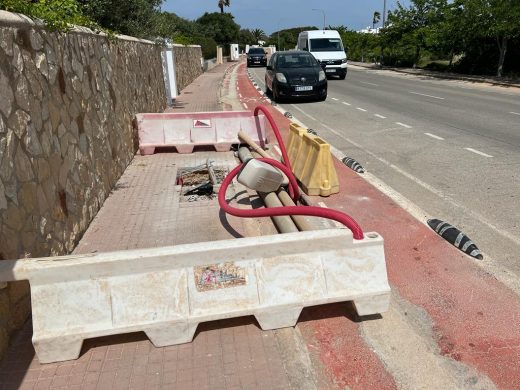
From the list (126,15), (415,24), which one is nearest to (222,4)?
(415,24)

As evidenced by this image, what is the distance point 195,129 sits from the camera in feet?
29.3

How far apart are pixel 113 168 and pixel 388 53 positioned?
42281 millimetres

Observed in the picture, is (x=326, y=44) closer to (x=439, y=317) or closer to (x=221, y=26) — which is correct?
(x=439, y=317)

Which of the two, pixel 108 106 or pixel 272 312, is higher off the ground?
pixel 108 106

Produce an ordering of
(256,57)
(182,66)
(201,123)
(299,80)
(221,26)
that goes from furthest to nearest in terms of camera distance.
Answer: (221,26) → (256,57) → (182,66) → (299,80) → (201,123)

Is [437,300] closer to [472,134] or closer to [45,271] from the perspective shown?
[45,271]

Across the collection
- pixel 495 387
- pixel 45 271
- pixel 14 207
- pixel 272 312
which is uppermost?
pixel 14 207

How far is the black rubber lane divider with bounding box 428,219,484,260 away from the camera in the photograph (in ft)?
14.2

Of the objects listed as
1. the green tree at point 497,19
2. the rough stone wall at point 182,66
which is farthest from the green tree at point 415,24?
the rough stone wall at point 182,66

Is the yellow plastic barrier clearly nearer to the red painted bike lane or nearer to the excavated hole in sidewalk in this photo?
the red painted bike lane

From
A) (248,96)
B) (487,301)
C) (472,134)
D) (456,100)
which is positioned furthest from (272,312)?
(248,96)

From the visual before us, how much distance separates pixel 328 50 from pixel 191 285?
78.7 ft

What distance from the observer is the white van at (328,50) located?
24.6 meters

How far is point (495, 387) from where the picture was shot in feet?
8.91
